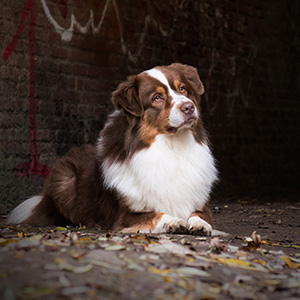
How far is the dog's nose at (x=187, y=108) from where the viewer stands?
479 cm

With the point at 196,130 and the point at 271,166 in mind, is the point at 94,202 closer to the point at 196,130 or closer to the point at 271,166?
the point at 196,130

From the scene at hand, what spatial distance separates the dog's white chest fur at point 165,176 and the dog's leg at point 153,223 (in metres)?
0.09

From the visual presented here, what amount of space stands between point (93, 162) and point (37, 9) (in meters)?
2.69

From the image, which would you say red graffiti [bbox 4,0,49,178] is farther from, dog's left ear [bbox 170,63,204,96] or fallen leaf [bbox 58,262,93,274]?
fallen leaf [bbox 58,262,93,274]

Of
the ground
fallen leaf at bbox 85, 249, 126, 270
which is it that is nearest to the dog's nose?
the ground

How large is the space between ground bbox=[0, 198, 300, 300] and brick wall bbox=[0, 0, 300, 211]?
348 centimetres

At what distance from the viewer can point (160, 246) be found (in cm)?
387

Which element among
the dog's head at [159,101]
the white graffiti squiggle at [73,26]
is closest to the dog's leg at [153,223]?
the dog's head at [159,101]

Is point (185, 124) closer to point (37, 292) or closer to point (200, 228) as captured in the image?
point (200, 228)

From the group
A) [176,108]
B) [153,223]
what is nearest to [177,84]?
[176,108]

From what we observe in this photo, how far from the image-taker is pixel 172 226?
484cm

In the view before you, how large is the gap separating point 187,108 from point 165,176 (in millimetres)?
710

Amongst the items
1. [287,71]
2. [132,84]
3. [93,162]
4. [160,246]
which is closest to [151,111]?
[132,84]

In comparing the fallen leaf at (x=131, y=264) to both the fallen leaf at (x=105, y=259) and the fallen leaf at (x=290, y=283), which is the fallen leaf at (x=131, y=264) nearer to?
the fallen leaf at (x=105, y=259)
